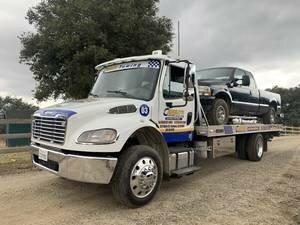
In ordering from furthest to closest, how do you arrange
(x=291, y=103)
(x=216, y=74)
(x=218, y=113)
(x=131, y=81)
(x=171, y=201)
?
(x=291, y=103)
(x=216, y=74)
(x=218, y=113)
(x=131, y=81)
(x=171, y=201)

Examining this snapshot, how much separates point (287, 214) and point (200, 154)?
245 centimetres

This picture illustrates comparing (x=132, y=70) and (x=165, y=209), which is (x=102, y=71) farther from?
(x=165, y=209)

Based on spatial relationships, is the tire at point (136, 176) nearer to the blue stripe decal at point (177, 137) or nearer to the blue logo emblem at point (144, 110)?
the blue logo emblem at point (144, 110)

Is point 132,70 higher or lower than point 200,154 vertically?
higher

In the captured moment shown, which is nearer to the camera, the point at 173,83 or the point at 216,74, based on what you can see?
the point at 173,83

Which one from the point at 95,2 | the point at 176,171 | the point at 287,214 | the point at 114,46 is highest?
the point at 95,2

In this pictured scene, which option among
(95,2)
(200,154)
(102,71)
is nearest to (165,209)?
(200,154)

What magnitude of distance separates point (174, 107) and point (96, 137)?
6.40 feet

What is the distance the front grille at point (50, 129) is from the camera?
4.84 meters

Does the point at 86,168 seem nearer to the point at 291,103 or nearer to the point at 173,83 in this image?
the point at 173,83

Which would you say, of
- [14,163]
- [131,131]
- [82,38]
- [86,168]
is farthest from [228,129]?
[82,38]

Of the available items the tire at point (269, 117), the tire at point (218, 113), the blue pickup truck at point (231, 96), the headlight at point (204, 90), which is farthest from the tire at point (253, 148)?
the headlight at point (204, 90)

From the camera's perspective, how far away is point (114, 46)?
15211mm

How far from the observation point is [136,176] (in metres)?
5.00
